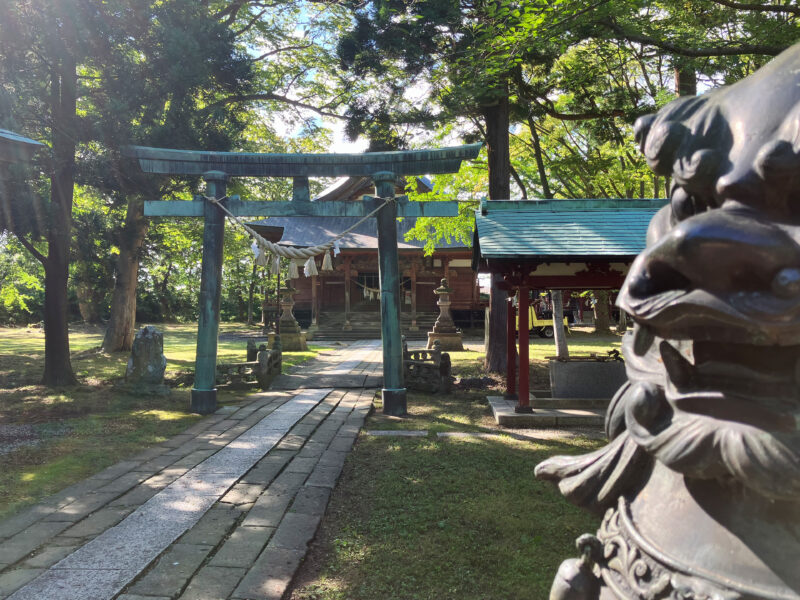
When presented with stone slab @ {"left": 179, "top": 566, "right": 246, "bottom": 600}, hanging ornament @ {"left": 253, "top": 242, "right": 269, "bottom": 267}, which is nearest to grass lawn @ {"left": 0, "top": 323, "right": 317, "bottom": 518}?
stone slab @ {"left": 179, "top": 566, "right": 246, "bottom": 600}

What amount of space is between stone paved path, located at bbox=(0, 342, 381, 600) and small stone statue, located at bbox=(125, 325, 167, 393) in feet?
9.46

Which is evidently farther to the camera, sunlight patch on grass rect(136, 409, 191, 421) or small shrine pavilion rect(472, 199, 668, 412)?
sunlight patch on grass rect(136, 409, 191, 421)

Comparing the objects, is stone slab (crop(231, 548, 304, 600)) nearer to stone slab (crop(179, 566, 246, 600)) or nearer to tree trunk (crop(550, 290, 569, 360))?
stone slab (crop(179, 566, 246, 600))

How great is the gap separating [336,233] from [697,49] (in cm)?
1807

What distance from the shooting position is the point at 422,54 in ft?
30.6

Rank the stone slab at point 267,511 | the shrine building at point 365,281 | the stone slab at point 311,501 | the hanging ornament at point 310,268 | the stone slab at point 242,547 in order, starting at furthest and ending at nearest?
the shrine building at point 365,281 → the hanging ornament at point 310,268 → the stone slab at point 311,501 → the stone slab at point 267,511 → the stone slab at point 242,547

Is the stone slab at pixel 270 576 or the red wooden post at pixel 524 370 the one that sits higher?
the red wooden post at pixel 524 370

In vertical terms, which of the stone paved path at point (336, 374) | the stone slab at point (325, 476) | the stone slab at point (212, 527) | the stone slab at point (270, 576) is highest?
the stone paved path at point (336, 374)

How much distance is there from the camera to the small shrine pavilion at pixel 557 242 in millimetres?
7000

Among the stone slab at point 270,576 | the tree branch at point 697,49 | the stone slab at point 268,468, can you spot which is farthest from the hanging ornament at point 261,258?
the tree branch at point 697,49

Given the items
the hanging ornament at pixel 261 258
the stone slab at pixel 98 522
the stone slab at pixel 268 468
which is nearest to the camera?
the stone slab at pixel 98 522

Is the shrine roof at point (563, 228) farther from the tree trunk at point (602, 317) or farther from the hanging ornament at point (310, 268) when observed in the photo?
the tree trunk at point (602, 317)

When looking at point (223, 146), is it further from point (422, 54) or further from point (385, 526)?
point (385, 526)

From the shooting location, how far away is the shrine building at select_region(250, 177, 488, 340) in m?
22.2
